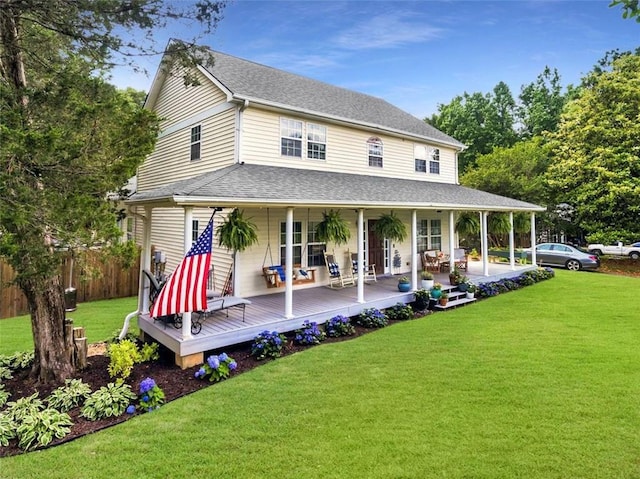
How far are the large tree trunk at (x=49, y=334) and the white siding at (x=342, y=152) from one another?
6131mm

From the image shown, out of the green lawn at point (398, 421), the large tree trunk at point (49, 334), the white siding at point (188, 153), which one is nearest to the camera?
the green lawn at point (398, 421)

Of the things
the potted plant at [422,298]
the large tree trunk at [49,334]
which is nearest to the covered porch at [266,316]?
the potted plant at [422,298]

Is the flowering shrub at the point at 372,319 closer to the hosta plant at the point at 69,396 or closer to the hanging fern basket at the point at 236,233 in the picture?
the hanging fern basket at the point at 236,233

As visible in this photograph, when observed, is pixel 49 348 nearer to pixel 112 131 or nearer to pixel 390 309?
pixel 112 131

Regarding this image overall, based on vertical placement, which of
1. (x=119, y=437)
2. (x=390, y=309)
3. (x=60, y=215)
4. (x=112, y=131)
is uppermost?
(x=112, y=131)

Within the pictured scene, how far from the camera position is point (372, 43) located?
15977 mm

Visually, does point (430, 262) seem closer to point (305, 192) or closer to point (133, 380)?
point (305, 192)

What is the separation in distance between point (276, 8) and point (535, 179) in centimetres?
1938

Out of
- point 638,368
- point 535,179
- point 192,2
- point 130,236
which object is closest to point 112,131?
point 192,2

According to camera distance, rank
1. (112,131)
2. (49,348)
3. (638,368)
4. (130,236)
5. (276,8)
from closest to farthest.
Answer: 1. (112,131)
2. (49,348)
3. (638,368)
4. (276,8)
5. (130,236)

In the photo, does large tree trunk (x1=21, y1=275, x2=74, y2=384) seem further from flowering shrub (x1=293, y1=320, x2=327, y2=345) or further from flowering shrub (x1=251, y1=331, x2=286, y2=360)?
flowering shrub (x1=293, y1=320, x2=327, y2=345)

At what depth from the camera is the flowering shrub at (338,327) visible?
8.18 meters

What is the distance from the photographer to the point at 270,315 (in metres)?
8.16

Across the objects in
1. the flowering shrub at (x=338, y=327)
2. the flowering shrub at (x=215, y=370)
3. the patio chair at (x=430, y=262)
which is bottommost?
the flowering shrub at (x=215, y=370)
